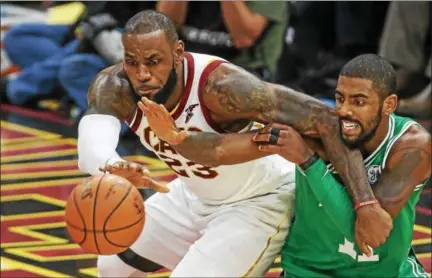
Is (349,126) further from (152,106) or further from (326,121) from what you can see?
(152,106)

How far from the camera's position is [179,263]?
559 cm

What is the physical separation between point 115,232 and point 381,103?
4.48 feet

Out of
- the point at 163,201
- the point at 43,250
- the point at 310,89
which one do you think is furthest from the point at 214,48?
the point at 163,201

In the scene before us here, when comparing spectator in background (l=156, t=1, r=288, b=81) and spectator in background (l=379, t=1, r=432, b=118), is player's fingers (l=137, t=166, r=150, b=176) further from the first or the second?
spectator in background (l=379, t=1, r=432, b=118)

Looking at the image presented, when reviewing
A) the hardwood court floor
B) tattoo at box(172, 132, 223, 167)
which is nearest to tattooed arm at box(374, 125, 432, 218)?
tattoo at box(172, 132, 223, 167)

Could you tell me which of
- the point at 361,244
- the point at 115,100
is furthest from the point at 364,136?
the point at 115,100

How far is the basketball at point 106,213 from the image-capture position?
5.14 metres

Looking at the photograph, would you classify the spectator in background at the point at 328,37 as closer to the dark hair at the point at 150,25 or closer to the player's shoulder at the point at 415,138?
the player's shoulder at the point at 415,138

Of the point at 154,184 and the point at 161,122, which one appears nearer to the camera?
the point at 154,184

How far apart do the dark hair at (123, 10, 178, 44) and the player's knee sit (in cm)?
133

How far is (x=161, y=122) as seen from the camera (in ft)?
17.4

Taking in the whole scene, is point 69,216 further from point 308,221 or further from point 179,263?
point 308,221

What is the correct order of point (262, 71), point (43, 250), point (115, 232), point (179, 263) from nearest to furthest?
point (115, 232) → point (179, 263) → point (43, 250) → point (262, 71)

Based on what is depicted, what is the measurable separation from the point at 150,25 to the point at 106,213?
3.01 feet
